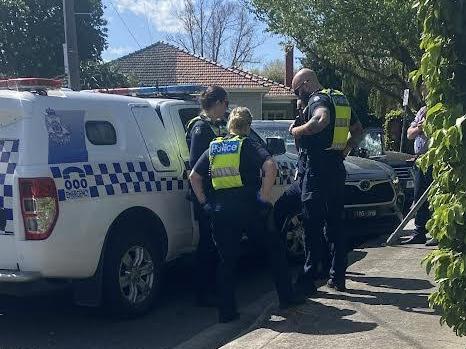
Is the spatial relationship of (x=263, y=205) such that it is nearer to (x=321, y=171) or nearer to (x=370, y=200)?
(x=321, y=171)

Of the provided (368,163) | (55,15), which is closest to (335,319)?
(368,163)

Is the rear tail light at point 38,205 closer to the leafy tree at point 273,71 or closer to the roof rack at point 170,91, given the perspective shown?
the roof rack at point 170,91

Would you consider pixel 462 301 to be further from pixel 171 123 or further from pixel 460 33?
pixel 171 123

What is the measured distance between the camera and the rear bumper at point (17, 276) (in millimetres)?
5168

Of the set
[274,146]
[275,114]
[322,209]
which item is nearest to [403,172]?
[274,146]

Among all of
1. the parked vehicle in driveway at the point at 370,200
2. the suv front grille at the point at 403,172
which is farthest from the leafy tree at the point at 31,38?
the parked vehicle in driveway at the point at 370,200

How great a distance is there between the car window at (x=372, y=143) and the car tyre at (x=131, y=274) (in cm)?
813

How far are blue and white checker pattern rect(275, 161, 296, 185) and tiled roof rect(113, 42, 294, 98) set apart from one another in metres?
25.3

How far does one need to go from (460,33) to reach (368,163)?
6630 mm

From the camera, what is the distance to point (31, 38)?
23750mm

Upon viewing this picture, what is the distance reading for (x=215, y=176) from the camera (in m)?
5.75

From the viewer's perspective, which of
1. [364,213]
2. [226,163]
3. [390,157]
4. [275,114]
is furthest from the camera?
[275,114]

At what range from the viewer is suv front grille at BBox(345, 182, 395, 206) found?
364 inches

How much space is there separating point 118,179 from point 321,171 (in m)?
1.72
